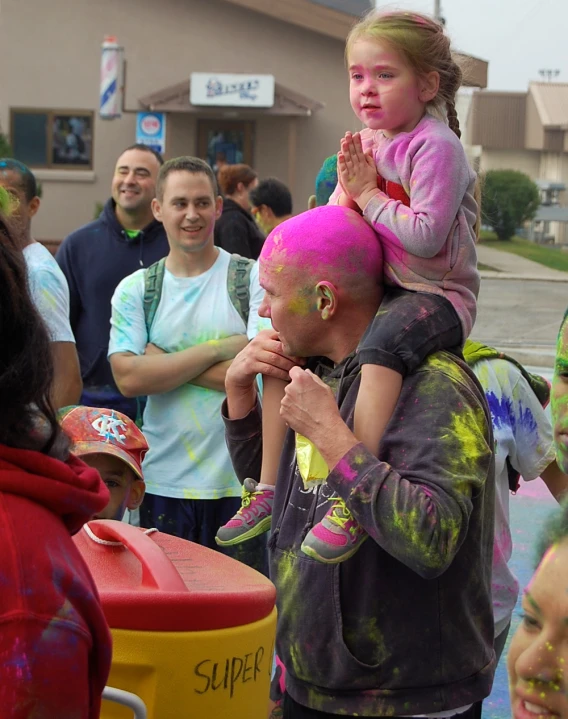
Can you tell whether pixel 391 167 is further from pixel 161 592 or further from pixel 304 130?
pixel 304 130

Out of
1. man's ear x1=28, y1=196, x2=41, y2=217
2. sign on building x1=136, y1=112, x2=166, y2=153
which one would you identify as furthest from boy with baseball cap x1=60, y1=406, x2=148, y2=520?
sign on building x1=136, y1=112, x2=166, y2=153

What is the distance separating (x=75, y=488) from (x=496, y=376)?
1.98 m

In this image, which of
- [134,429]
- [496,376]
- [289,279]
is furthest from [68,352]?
[289,279]

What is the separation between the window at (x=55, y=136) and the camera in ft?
78.4

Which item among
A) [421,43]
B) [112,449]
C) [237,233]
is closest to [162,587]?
[112,449]

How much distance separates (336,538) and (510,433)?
1115 millimetres

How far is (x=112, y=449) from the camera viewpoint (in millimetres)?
3281

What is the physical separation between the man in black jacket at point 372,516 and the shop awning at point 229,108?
20.6 meters

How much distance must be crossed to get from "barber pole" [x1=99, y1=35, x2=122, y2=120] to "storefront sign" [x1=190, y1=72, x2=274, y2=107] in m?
1.58

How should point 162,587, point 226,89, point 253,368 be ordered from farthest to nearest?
point 226,89 → point 253,368 → point 162,587

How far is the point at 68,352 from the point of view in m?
4.61

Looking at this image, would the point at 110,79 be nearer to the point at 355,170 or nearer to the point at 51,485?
the point at 355,170

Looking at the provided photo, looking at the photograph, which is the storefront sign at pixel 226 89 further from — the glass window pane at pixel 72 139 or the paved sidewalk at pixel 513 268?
the paved sidewalk at pixel 513 268

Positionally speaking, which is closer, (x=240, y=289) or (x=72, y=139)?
(x=240, y=289)
